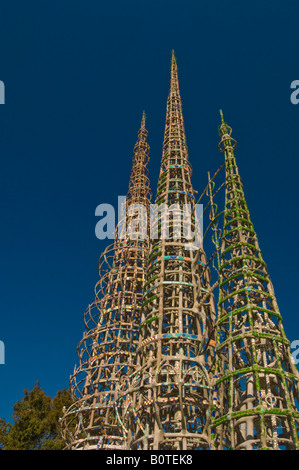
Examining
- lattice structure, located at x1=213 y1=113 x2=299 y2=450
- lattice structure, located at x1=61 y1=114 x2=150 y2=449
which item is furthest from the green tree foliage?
lattice structure, located at x1=213 y1=113 x2=299 y2=450

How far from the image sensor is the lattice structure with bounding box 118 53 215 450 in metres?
25.8

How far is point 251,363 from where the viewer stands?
25.1 meters

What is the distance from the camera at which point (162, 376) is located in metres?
30.0

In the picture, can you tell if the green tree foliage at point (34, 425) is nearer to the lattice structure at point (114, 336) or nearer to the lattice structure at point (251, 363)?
the lattice structure at point (114, 336)

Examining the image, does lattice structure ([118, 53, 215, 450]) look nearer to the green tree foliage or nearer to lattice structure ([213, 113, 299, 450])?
lattice structure ([213, 113, 299, 450])

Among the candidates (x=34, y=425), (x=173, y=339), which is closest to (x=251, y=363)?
(x=173, y=339)

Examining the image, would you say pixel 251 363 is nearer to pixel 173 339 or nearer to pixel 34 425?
pixel 173 339

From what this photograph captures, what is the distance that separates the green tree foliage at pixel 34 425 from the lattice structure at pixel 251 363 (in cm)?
2360

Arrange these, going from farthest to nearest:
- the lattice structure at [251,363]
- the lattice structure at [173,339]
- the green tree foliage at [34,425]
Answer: the green tree foliage at [34,425] → the lattice structure at [173,339] → the lattice structure at [251,363]

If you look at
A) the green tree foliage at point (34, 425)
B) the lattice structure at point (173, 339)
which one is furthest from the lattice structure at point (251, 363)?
the green tree foliage at point (34, 425)

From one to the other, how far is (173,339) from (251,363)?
7.27m

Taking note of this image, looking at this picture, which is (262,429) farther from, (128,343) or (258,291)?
(128,343)

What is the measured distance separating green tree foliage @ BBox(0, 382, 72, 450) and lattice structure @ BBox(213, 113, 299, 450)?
929 inches

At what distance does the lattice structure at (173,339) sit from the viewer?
25812mm
